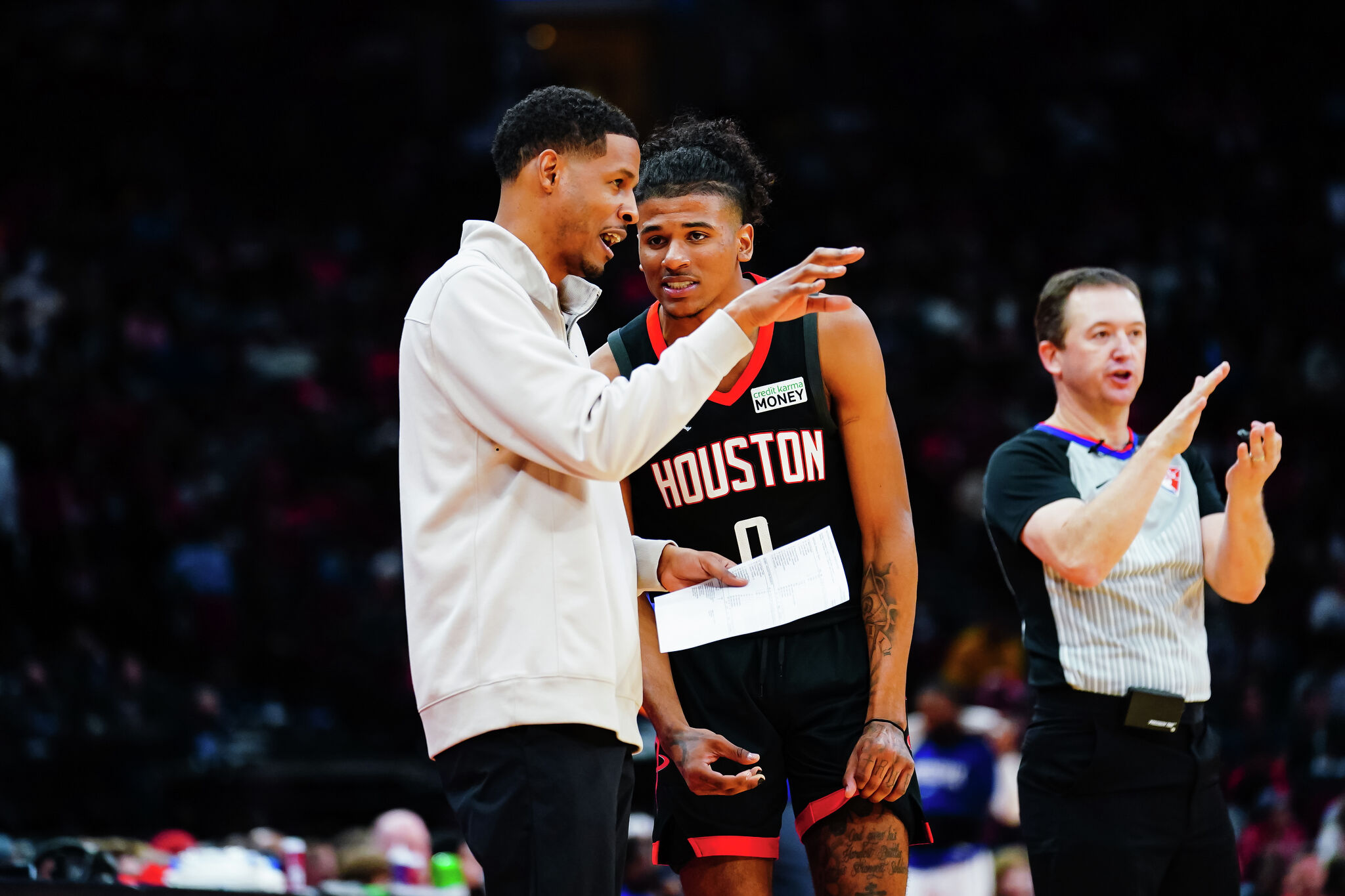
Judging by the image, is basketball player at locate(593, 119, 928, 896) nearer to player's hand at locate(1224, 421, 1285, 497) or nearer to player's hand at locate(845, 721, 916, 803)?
player's hand at locate(845, 721, 916, 803)

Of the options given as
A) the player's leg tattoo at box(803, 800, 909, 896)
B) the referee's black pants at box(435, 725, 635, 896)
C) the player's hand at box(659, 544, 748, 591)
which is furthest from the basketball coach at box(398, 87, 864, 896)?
the player's leg tattoo at box(803, 800, 909, 896)

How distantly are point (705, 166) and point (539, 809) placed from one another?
1.43 m

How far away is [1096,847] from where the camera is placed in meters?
3.02

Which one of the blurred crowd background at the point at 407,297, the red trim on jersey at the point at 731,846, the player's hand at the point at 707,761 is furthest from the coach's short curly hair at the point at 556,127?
the blurred crowd background at the point at 407,297

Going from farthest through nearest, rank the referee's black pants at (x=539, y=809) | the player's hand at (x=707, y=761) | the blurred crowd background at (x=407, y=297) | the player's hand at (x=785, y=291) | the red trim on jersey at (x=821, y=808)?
the blurred crowd background at (x=407, y=297) < the red trim on jersey at (x=821, y=808) < the player's hand at (x=707, y=761) < the player's hand at (x=785, y=291) < the referee's black pants at (x=539, y=809)

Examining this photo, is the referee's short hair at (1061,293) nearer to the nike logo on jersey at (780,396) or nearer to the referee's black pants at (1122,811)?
the nike logo on jersey at (780,396)

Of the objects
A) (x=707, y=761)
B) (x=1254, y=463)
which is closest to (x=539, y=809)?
(x=707, y=761)

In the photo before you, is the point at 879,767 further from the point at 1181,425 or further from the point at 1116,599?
the point at 1181,425

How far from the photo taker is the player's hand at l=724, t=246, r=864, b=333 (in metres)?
2.51

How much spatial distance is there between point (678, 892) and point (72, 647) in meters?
4.06

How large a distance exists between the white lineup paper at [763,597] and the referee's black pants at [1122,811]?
613 millimetres

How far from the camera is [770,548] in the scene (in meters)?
2.99

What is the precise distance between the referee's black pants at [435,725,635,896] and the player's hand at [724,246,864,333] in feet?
2.44

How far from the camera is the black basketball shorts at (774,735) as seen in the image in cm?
291
